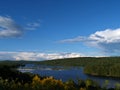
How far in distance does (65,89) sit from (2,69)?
13.0 metres

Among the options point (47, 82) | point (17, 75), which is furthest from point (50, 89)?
point (17, 75)

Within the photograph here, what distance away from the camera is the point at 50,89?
33.9ft

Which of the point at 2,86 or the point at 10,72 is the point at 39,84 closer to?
the point at 2,86

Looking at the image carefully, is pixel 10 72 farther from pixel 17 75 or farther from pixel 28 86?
pixel 28 86

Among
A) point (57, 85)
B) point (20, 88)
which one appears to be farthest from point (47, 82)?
point (20, 88)

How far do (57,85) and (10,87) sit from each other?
6.11ft

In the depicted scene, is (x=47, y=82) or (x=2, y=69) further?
(x=2, y=69)

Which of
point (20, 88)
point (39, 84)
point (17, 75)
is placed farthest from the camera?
point (17, 75)

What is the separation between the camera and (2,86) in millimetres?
10156

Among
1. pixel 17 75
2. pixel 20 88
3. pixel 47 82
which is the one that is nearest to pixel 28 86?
pixel 20 88

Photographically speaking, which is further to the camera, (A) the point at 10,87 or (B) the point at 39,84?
(B) the point at 39,84

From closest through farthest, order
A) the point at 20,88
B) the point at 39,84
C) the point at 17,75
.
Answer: the point at 20,88 < the point at 39,84 < the point at 17,75

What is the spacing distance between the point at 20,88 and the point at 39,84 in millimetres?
1113

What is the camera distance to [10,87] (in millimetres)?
10086
